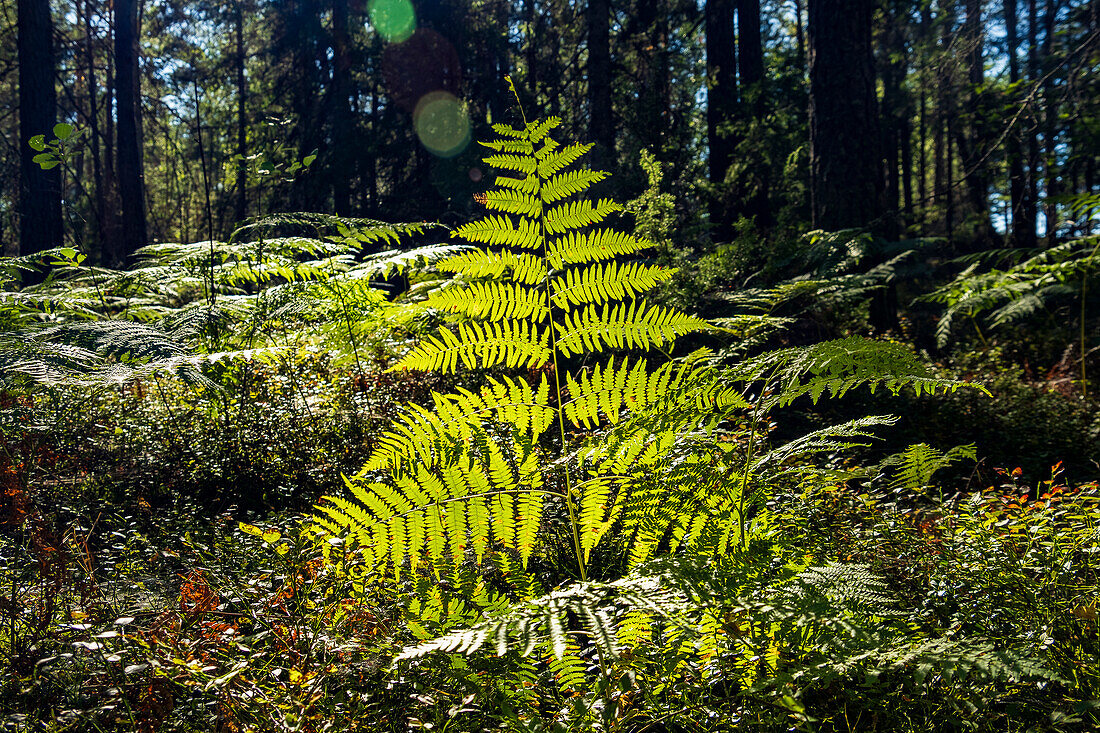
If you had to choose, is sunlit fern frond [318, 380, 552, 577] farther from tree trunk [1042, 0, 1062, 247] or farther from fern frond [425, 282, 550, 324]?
tree trunk [1042, 0, 1062, 247]

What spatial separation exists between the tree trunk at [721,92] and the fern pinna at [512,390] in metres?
9.92

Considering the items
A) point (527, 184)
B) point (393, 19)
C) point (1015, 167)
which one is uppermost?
point (393, 19)

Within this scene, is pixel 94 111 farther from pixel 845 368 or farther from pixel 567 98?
pixel 845 368

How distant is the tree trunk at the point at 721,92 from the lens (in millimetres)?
11422

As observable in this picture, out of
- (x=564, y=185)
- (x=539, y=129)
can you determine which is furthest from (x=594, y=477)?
(x=539, y=129)

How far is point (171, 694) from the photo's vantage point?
1885 mm

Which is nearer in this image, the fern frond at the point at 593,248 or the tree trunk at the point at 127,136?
the fern frond at the point at 593,248

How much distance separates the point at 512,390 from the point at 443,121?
14461 millimetres

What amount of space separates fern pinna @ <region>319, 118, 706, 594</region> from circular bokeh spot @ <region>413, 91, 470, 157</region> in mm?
13518

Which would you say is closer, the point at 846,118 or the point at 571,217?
the point at 571,217

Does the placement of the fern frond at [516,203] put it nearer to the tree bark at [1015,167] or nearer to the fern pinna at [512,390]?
the fern pinna at [512,390]

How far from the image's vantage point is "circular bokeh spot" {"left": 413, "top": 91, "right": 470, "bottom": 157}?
14727mm

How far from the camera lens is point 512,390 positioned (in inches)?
67.1

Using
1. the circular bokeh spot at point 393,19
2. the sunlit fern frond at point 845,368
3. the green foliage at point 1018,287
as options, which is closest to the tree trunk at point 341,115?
the circular bokeh spot at point 393,19
